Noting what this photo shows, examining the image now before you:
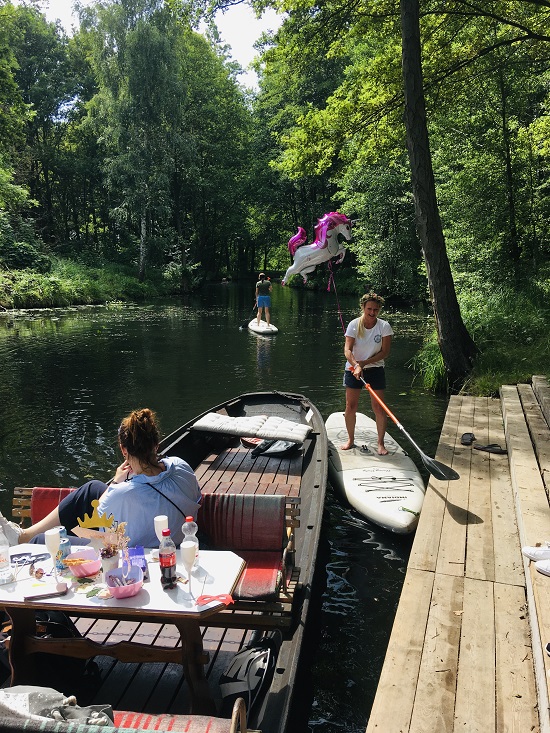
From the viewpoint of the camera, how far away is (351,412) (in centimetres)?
656

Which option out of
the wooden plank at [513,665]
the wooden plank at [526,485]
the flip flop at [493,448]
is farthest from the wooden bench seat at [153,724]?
the flip flop at [493,448]

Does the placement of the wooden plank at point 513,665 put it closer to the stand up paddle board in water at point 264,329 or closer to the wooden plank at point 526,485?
the wooden plank at point 526,485

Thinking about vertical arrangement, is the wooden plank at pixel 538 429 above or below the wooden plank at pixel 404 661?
above

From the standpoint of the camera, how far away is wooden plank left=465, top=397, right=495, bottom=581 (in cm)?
376

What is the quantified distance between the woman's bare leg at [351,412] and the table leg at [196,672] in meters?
4.06

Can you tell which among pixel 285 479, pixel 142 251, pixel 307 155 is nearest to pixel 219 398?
pixel 285 479

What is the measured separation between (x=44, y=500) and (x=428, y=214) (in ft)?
26.3

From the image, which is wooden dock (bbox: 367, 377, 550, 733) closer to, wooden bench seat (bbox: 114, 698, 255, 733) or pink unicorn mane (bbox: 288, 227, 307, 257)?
wooden bench seat (bbox: 114, 698, 255, 733)

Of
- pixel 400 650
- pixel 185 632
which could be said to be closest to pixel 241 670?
pixel 185 632

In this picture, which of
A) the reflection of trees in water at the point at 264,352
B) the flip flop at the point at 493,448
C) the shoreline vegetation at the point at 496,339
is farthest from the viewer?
the reflection of trees in water at the point at 264,352

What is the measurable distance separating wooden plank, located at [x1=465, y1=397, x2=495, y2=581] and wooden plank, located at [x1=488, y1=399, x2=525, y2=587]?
0.04 meters

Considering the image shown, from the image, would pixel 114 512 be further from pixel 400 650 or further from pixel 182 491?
pixel 400 650

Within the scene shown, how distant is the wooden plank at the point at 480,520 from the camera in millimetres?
3763

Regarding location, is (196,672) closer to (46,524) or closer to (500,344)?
(46,524)
